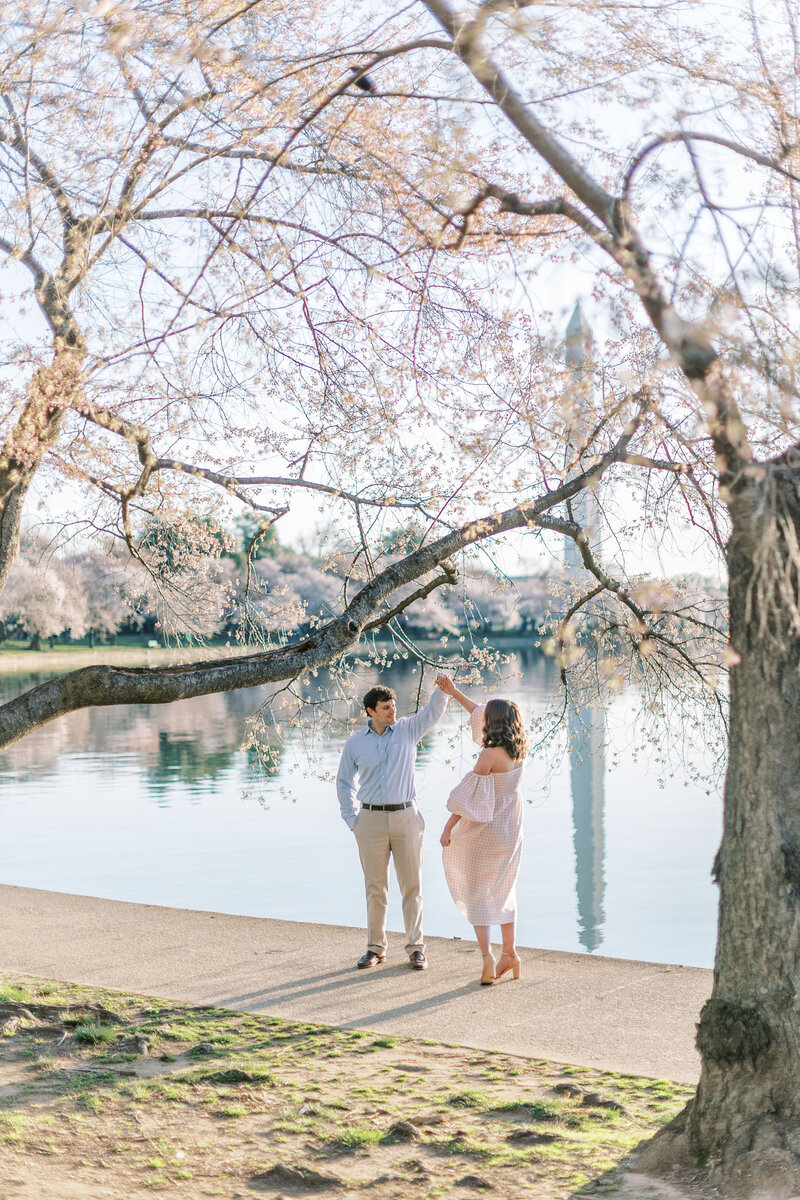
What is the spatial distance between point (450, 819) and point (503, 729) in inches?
25.5

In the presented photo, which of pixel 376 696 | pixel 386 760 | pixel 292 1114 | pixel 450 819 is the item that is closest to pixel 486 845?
pixel 450 819

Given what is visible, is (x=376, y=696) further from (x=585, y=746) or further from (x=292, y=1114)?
(x=585, y=746)

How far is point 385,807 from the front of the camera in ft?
24.9

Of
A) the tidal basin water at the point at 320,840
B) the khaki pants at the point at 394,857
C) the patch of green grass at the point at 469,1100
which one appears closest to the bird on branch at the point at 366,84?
the khaki pants at the point at 394,857

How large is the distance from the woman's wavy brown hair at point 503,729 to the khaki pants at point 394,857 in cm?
75

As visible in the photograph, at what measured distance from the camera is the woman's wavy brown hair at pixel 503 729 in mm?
7223

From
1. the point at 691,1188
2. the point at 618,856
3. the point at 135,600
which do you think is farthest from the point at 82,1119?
the point at 618,856

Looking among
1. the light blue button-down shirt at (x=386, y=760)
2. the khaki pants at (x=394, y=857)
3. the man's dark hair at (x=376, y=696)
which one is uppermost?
the man's dark hair at (x=376, y=696)

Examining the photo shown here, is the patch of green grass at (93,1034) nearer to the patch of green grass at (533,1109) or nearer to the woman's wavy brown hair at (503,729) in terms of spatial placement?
the patch of green grass at (533,1109)

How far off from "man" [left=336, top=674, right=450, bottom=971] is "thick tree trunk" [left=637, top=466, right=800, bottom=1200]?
3322mm

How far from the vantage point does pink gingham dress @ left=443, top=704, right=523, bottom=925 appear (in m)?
7.18

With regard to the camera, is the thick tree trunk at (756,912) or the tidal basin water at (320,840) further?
the tidal basin water at (320,840)

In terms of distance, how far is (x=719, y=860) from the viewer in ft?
14.5

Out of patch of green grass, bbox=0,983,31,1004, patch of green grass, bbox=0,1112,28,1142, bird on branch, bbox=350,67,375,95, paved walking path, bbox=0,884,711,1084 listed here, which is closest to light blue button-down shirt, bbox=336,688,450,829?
paved walking path, bbox=0,884,711,1084
